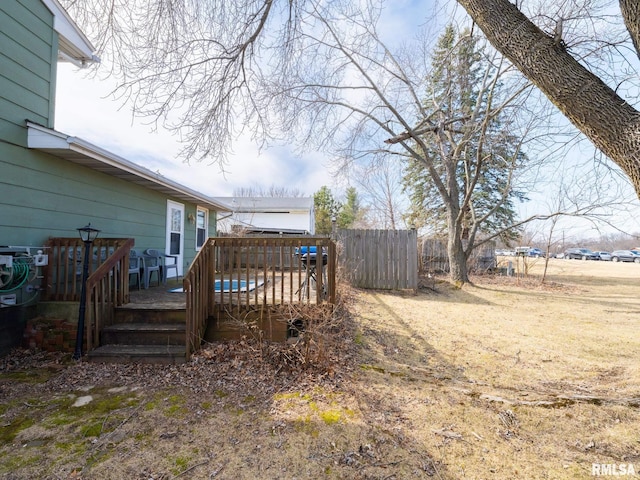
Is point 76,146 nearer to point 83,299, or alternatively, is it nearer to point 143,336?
point 83,299

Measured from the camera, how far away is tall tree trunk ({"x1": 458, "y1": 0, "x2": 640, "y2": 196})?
2256 millimetres

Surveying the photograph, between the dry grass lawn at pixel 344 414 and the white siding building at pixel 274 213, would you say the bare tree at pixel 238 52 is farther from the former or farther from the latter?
the white siding building at pixel 274 213

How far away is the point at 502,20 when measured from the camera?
282cm

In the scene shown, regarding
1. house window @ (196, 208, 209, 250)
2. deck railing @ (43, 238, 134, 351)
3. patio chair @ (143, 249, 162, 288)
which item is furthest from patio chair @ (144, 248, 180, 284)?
deck railing @ (43, 238, 134, 351)

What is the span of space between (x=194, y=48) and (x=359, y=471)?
558cm

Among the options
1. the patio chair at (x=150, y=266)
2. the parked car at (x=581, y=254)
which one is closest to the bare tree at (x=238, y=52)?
the patio chair at (x=150, y=266)

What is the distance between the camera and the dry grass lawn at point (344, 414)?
82.7 inches

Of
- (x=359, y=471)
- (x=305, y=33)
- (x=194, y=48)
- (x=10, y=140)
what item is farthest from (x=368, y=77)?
(x=359, y=471)

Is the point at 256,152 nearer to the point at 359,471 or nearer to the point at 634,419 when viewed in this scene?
the point at 359,471

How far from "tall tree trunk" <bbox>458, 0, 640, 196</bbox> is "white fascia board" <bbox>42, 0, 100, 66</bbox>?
18.2ft

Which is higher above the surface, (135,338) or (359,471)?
(135,338)

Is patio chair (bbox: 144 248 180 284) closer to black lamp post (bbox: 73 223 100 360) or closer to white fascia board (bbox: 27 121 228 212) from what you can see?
white fascia board (bbox: 27 121 228 212)

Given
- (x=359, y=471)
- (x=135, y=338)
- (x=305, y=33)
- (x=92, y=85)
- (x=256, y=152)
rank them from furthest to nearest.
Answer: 1. (x=256, y=152)
2. (x=305, y=33)
3. (x=92, y=85)
4. (x=135, y=338)
5. (x=359, y=471)

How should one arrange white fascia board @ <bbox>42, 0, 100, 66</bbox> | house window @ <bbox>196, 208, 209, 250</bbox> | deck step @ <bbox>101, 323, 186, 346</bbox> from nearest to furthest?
deck step @ <bbox>101, 323, 186, 346</bbox> < white fascia board @ <bbox>42, 0, 100, 66</bbox> < house window @ <bbox>196, 208, 209, 250</bbox>
